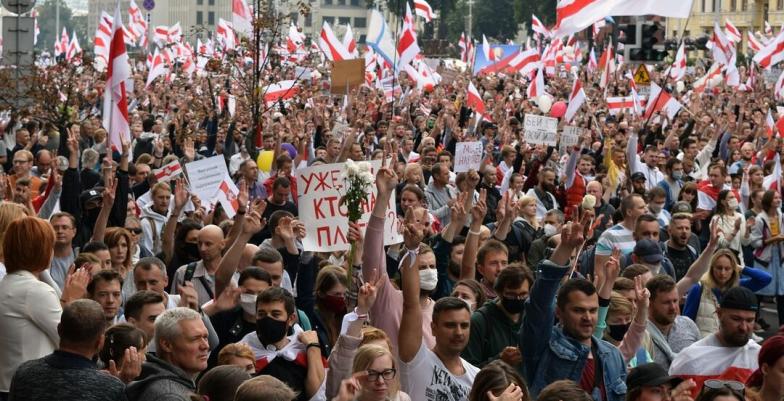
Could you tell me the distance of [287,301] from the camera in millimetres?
7234

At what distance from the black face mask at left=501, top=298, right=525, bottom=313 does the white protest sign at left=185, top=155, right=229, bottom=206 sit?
5441 mm

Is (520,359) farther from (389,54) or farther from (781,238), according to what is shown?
(389,54)

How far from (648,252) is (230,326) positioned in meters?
3.57

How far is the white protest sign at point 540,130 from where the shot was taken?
19.0 m

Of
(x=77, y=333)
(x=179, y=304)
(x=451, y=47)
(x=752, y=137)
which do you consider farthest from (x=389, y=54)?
(x=451, y=47)

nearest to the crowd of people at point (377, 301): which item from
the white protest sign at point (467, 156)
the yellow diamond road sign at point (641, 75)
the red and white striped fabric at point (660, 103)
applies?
the white protest sign at point (467, 156)

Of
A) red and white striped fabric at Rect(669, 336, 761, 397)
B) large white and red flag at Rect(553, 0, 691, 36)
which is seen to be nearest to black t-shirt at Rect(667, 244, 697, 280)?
red and white striped fabric at Rect(669, 336, 761, 397)

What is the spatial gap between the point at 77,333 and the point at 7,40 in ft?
39.4

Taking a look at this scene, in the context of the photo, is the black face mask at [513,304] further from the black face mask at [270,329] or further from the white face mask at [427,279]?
the black face mask at [270,329]

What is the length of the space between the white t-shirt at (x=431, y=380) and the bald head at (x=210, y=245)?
106 inches

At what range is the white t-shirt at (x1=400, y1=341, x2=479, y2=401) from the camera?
6691mm

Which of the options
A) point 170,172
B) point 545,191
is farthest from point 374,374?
point 545,191

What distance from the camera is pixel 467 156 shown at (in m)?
16.2

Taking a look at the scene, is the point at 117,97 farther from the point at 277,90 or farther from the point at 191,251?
the point at 277,90
